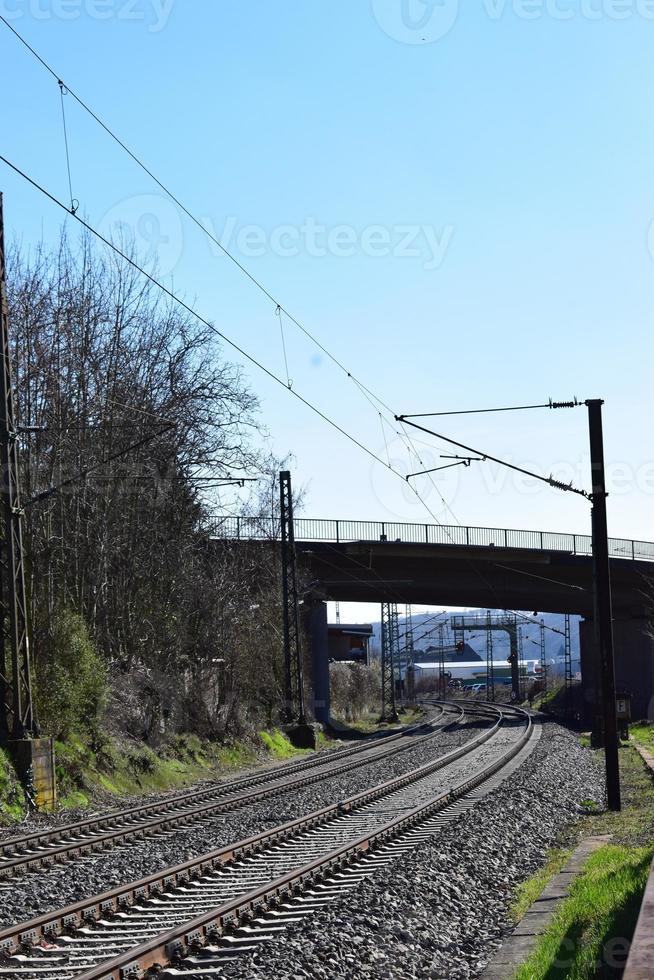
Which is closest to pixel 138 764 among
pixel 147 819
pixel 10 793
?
pixel 10 793

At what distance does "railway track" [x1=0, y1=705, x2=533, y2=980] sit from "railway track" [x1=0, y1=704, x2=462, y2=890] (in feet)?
6.95

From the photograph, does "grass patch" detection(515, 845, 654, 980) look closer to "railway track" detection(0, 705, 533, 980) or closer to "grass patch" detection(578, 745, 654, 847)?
"railway track" detection(0, 705, 533, 980)

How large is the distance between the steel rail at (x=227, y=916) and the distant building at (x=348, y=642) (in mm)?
71680

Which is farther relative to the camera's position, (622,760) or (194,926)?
(622,760)

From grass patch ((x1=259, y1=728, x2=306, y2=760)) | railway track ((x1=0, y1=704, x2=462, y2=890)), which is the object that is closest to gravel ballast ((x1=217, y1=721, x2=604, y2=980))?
railway track ((x1=0, y1=704, x2=462, y2=890))

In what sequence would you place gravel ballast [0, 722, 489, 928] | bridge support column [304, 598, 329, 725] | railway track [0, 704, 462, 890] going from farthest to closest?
bridge support column [304, 598, 329, 725] → railway track [0, 704, 462, 890] → gravel ballast [0, 722, 489, 928]

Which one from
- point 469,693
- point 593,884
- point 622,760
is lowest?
point 469,693

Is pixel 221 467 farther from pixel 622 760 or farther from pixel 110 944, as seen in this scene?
pixel 110 944

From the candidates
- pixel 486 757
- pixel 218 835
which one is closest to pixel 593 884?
pixel 218 835

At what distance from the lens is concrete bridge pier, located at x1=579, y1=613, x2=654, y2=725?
62.0m

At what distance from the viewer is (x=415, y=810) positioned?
19.7m

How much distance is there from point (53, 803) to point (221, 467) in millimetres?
18305

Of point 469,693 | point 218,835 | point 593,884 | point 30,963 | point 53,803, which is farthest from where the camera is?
point 469,693

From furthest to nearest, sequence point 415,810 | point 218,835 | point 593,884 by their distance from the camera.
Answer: point 415,810
point 218,835
point 593,884
